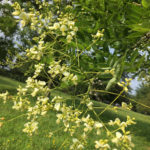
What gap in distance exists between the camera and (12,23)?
902cm

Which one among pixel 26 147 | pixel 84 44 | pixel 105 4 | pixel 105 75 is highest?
pixel 105 4

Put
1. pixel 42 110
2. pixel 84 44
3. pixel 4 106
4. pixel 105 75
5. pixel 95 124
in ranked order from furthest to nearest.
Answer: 1. pixel 4 106
2. pixel 84 44
3. pixel 105 75
4. pixel 42 110
5. pixel 95 124

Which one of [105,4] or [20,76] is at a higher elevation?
[105,4]

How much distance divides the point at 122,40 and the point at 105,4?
43 centimetres

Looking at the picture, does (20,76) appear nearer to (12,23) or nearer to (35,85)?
(12,23)

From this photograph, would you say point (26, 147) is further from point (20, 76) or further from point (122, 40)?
point (20, 76)

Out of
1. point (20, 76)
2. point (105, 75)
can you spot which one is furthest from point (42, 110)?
point (20, 76)

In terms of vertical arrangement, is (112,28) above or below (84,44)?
above

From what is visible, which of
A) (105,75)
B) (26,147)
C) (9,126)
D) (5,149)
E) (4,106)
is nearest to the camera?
(105,75)

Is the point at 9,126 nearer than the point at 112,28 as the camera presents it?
No

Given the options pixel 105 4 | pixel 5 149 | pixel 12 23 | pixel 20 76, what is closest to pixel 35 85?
pixel 105 4

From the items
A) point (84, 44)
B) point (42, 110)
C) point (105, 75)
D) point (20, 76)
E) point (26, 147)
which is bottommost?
point (20, 76)

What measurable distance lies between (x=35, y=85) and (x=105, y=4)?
3.39 ft

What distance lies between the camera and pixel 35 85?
1216mm
